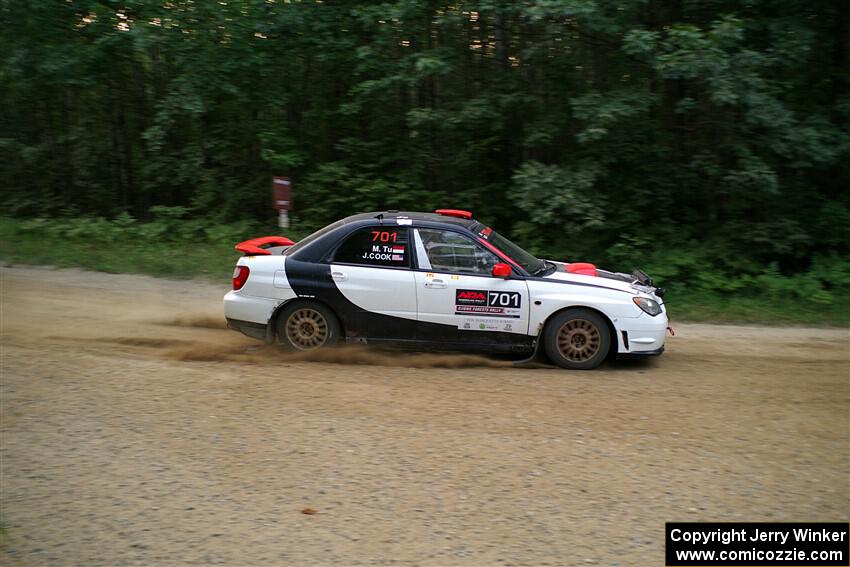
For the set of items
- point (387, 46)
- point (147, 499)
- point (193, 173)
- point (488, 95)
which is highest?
point (387, 46)

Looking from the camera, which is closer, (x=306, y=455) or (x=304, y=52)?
(x=306, y=455)

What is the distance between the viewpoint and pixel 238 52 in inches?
617

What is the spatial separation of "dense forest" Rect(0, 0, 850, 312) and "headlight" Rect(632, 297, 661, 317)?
4.58 meters

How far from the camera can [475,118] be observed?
14094mm

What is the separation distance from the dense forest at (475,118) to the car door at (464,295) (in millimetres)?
4783

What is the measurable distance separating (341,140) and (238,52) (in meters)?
2.86

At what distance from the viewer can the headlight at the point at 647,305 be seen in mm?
7969

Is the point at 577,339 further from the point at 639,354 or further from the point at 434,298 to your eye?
the point at 434,298

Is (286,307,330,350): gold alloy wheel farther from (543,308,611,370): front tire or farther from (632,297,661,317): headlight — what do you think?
(632,297,661,317): headlight

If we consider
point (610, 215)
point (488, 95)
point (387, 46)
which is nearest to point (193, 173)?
point (387, 46)

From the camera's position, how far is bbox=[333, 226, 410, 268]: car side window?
8227mm

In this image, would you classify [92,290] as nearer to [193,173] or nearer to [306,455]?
[193,173]

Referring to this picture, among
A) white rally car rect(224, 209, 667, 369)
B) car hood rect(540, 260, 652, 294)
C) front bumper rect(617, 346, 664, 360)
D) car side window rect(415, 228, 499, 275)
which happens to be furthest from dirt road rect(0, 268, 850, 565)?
car side window rect(415, 228, 499, 275)

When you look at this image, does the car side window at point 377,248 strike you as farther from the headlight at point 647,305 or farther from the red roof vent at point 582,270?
the headlight at point 647,305
